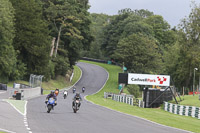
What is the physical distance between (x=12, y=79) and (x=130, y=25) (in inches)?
2054

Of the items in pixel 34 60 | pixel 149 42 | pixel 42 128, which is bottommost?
pixel 42 128

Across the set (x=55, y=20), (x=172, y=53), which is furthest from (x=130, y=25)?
(x=55, y=20)

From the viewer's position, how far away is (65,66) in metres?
84.6

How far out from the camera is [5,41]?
63.1 m

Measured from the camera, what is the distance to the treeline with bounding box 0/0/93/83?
208ft

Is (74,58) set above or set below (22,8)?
below

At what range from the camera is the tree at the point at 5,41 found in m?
61.4

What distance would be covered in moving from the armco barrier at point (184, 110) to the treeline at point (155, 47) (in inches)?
280

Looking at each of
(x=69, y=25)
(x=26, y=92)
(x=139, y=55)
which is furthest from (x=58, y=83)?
(x=26, y=92)

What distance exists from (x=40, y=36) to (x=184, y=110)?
141 feet

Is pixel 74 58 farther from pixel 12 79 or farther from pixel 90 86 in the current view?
pixel 12 79

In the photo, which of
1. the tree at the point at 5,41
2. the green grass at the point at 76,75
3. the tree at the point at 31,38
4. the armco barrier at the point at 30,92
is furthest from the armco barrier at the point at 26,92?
the green grass at the point at 76,75

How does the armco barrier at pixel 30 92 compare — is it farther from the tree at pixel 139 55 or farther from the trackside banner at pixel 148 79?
the tree at pixel 139 55

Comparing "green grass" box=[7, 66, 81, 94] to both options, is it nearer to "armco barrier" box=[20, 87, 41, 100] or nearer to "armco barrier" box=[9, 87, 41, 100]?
"armco barrier" box=[20, 87, 41, 100]
